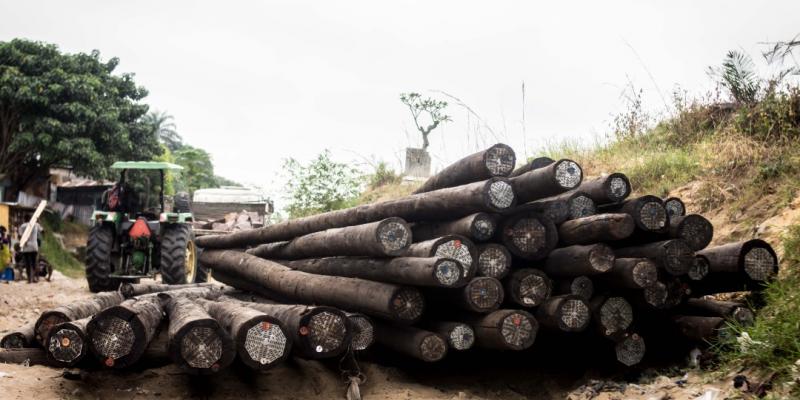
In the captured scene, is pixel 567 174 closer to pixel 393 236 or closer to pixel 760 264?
pixel 393 236

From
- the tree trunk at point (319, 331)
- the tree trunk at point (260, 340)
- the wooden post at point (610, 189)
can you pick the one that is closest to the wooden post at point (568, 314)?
the wooden post at point (610, 189)

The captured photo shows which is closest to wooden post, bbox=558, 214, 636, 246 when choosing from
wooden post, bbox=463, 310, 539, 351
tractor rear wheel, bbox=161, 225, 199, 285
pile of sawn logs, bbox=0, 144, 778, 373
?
pile of sawn logs, bbox=0, 144, 778, 373

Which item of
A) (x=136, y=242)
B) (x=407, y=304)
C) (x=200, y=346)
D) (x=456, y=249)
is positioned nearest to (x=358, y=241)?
(x=407, y=304)

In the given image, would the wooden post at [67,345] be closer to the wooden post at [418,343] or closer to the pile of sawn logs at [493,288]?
the pile of sawn logs at [493,288]

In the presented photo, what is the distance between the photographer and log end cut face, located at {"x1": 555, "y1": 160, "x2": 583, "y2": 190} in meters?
5.06

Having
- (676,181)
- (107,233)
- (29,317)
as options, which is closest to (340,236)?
(676,181)

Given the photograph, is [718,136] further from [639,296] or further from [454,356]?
[454,356]

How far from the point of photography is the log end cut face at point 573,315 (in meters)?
5.01

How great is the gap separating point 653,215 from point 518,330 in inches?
57.2

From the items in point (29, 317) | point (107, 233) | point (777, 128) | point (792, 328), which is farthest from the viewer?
point (107, 233)

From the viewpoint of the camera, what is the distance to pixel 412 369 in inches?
235

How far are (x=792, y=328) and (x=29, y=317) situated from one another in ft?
30.5

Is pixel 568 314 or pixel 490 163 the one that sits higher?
pixel 490 163

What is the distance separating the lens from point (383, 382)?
549 cm
